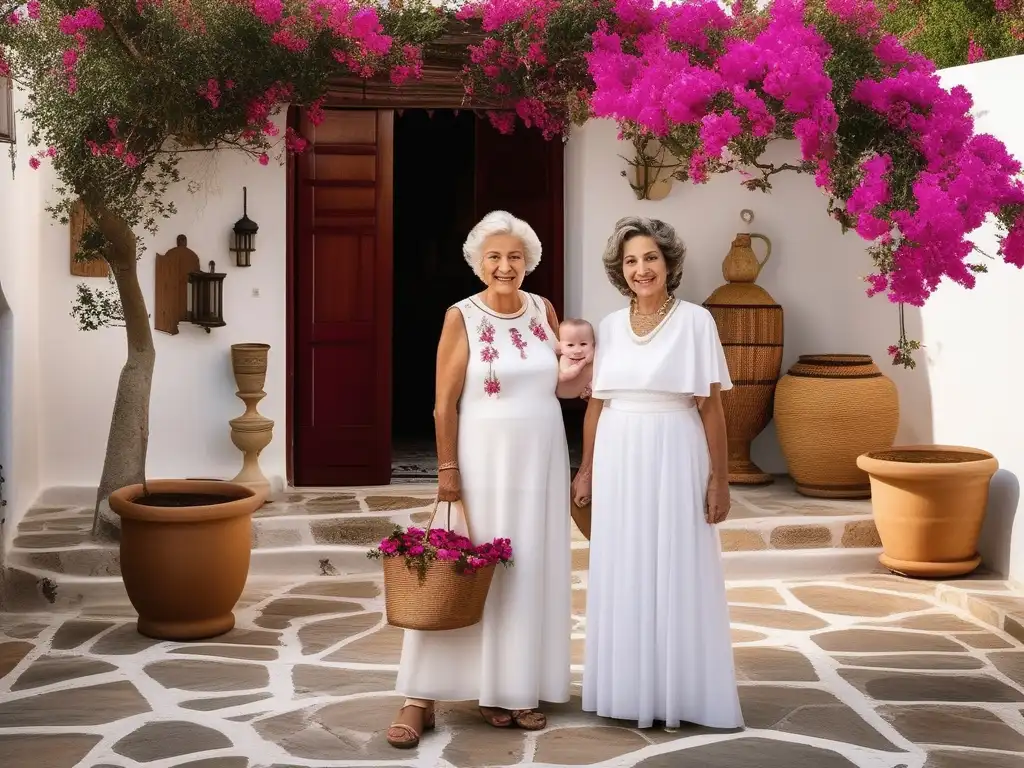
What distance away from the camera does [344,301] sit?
27.3ft

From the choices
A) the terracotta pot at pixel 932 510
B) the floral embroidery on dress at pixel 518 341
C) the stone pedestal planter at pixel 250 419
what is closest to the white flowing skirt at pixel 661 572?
the floral embroidery on dress at pixel 518 341

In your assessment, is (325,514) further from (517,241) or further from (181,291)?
(517,241)

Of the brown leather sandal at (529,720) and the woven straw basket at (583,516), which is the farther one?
the woven straw basket at (583,516)

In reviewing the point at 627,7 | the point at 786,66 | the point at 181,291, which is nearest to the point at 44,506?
the point at 181,291

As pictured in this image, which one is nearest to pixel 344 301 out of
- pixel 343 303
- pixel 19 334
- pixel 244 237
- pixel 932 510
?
pixel 343 303

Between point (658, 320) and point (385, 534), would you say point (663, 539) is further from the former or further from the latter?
point (385, 534)

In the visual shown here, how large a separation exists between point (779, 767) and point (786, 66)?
2374 millimetres

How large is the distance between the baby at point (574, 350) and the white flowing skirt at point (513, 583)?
0.36 ft

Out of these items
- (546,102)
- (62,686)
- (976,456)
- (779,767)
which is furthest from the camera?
(976,456)

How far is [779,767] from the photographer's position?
159 inches

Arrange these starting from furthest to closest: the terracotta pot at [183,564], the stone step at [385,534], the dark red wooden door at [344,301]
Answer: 1. the dark red wooden door at [344,301]
2. the stone step at [385,534]
3. the terracotta pot at [183,564]

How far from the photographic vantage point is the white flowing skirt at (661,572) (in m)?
4.24

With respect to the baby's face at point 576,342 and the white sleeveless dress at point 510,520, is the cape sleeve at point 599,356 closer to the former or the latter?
the baby's face at point 576,342

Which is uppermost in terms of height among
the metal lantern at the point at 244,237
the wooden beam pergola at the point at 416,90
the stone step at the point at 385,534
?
the wooden beam pergola at the point at 416,90
